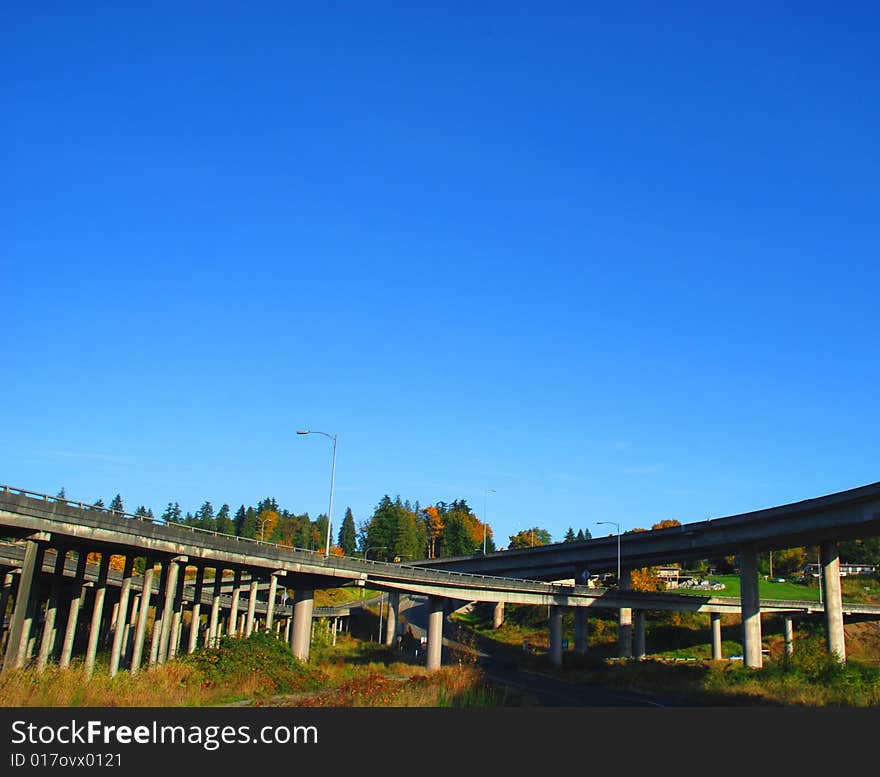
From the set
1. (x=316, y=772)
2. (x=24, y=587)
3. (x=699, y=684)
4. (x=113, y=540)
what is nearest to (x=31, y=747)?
(x=316, y=772)

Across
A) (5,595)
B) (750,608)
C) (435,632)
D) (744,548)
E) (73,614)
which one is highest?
(744,548)

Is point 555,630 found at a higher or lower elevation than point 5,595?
lower

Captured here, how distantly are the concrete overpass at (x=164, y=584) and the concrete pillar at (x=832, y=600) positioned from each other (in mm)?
911

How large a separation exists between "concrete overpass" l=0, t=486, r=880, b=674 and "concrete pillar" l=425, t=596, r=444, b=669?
0.32ft

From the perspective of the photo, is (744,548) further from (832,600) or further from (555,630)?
(555,630)

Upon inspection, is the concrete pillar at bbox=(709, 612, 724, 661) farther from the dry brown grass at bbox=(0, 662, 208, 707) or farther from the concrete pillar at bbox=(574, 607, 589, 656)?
the dry brown grass at bbox=(0, 662, 208, 707)

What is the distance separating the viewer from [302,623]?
219ft

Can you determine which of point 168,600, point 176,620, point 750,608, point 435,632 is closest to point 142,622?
point 168,600

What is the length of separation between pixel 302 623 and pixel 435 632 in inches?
581

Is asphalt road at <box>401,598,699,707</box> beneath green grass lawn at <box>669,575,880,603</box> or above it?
beneath

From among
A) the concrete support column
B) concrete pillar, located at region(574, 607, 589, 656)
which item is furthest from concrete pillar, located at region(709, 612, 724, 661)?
the concrete support column

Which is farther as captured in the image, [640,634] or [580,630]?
[640,634]

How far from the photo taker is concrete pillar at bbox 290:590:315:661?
65375mm

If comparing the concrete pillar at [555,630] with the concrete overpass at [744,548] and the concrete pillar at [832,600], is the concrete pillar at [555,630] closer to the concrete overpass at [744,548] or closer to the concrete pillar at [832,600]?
the concrete overpass at [744,548]
